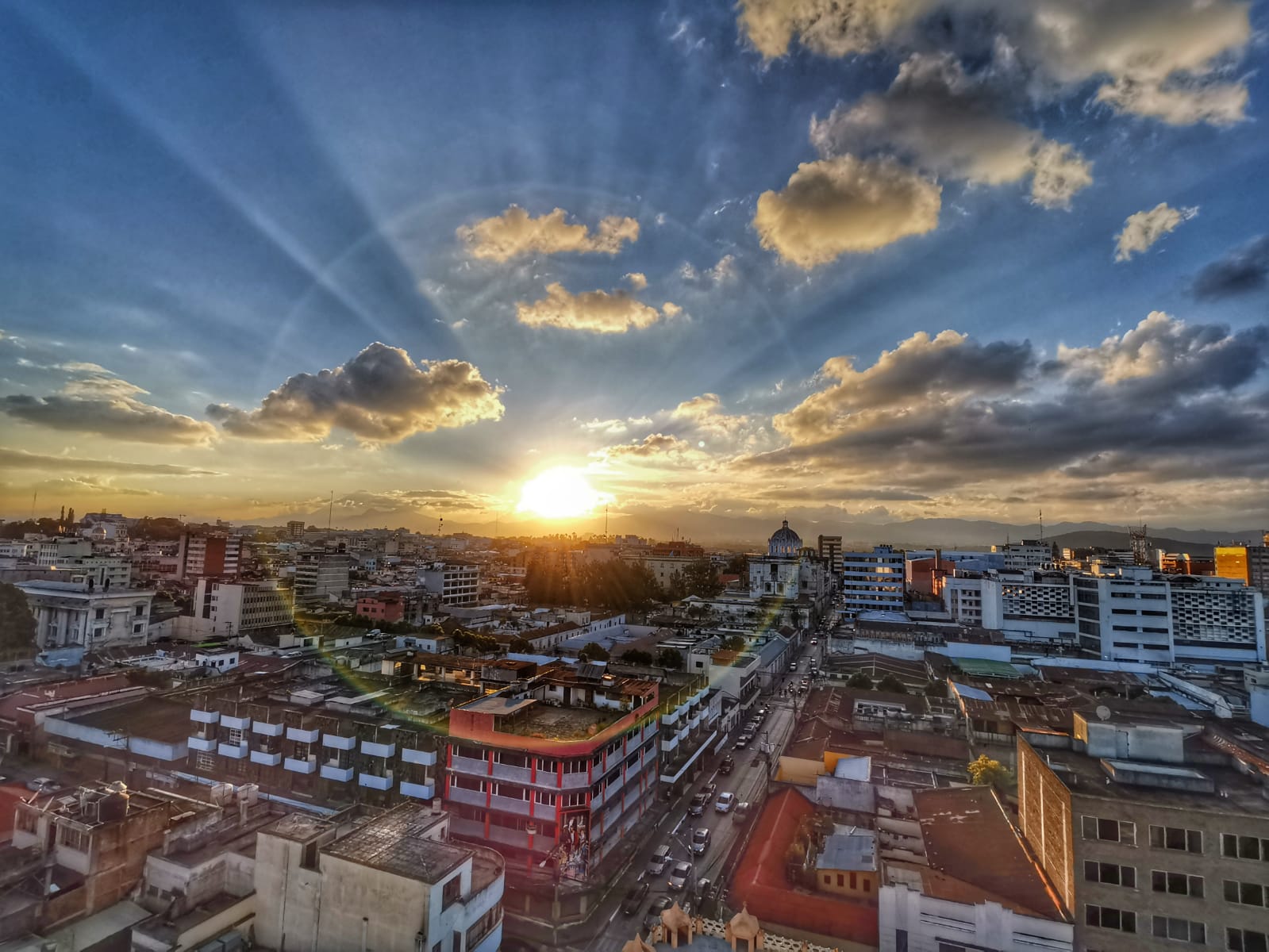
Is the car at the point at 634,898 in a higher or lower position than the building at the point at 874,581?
lower

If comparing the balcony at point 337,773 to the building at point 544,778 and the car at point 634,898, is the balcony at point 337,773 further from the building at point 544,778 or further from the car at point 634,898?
the car at point 634,898

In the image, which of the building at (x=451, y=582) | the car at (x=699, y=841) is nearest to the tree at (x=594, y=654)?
the car at (x=699, y=841)

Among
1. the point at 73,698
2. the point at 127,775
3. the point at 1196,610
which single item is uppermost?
the point at 1196,610

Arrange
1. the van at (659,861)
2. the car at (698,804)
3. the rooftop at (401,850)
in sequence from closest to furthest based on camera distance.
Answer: the rooftop at (401,850) < the van at (659,861) < the car at (698,804)

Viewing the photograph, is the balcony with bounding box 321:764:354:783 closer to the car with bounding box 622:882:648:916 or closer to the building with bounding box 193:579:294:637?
the car with bounding box 622:882:648:916

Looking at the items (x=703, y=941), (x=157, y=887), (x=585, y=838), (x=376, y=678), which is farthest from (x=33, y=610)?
(x=703, y=941)

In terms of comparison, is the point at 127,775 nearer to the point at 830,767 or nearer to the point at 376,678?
the point at 376,678
